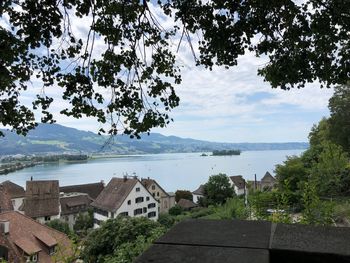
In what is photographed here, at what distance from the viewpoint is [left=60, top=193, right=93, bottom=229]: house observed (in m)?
50.8

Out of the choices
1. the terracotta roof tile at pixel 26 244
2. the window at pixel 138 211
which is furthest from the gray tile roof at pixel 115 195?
the terracotta roof tile at pixel 26 244

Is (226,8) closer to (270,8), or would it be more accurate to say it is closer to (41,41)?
(270,8)

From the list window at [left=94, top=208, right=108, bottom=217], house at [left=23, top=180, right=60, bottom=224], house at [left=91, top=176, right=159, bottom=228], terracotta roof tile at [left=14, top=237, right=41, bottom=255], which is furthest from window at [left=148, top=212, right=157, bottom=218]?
terracotta roof tile at [left=14, top=237, right=41, bottom=255]

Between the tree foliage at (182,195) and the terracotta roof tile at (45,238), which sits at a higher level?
the terracotta roof tile at (45,238)

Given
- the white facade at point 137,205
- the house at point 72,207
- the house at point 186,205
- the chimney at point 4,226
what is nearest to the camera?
the chimney at point 4,226

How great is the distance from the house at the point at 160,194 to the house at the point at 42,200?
44.4ft

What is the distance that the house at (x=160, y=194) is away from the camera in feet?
184

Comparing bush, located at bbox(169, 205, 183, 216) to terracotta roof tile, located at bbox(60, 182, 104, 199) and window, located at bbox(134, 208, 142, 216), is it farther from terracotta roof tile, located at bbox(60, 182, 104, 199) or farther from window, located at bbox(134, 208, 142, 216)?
terracotta roof tile, located at bbox(60, 182, 104, 199)

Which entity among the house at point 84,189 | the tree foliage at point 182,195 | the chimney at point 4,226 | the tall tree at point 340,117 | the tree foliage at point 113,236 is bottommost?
the tree foliage at point 182,195

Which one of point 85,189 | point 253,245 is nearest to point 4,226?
point 253,245

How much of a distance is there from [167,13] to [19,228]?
17.6 m

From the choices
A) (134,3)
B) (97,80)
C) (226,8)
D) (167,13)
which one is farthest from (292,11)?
(97,80)

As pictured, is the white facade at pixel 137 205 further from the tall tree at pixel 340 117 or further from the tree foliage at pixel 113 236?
the tree foliage at pixel 113 236

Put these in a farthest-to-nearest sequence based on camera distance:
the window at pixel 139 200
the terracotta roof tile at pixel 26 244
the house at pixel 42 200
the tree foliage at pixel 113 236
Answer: the window at pixel 139 200 < the house at pixel 42 200 < the terracotta roof tile at pixel 26 244 < the tree foliage at pixel 113 236
